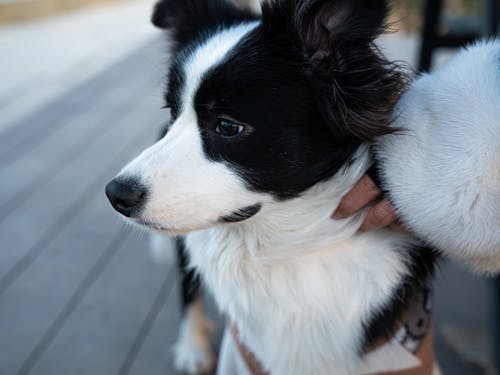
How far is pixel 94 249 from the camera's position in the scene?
7.67 feet

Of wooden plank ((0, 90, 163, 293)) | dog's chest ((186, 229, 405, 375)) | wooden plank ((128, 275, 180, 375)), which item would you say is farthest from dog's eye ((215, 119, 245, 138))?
wooden plank ((0, 90, 163, 293))

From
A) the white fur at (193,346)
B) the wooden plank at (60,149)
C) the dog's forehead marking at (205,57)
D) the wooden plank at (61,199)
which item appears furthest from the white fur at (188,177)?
the wooden plank at (60,149)

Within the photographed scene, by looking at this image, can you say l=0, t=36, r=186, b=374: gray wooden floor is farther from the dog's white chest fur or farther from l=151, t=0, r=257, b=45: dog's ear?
the dog's white chest fur

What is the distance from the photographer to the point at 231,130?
3.36 feet

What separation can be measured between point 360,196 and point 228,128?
1.02 feet

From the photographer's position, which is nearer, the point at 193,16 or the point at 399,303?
the point at 399,303

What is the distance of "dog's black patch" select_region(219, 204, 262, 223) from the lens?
1.05m

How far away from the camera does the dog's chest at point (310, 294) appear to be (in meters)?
1.13

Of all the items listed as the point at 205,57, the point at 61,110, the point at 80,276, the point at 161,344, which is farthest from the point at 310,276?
the point at 61,110

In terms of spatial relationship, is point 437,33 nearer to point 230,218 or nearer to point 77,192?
point 230,218

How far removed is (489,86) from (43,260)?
6.34 ft

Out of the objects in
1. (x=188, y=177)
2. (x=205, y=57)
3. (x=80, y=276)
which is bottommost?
(x=80, y=276)

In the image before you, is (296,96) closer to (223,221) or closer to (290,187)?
(290,187)

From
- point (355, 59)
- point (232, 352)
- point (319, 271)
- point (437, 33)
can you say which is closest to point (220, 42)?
point (355, 59)
